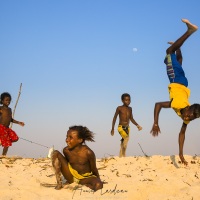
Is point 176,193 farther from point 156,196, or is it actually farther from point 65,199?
point 65,199

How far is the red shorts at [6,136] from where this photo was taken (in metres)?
9.35

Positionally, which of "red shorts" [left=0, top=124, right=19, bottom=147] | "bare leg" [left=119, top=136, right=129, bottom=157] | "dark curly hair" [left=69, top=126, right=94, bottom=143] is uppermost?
"dark curly hair" [left=69, top=126, right=94, bottom=143]

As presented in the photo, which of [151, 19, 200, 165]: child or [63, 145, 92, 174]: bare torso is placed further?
[151, 19, 200, 165]: child

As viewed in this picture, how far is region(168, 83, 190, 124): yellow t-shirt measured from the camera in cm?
638

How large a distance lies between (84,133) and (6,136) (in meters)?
Answer: 4.87

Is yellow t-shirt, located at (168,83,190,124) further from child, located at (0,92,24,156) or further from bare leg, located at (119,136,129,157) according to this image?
child, located at (0,92,24,156)

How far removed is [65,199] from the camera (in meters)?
4.25

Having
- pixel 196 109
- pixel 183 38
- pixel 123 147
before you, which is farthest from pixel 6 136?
pixel 183 38

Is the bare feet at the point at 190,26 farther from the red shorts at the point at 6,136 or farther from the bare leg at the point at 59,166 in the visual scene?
the red shorts at the point at 6,136

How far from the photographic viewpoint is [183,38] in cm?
625

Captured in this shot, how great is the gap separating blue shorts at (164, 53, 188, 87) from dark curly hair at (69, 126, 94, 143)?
229 cm

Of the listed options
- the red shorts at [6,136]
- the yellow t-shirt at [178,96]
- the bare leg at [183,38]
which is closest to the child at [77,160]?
the yellow t-shirt at [178,96]

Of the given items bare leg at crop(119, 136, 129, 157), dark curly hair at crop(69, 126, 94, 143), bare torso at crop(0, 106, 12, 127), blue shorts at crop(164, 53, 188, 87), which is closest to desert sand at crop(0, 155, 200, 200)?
dark curly hair at crop(69, 126, 94, 143)

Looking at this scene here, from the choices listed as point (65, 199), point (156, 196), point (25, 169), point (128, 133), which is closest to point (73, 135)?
point (65, 199)
